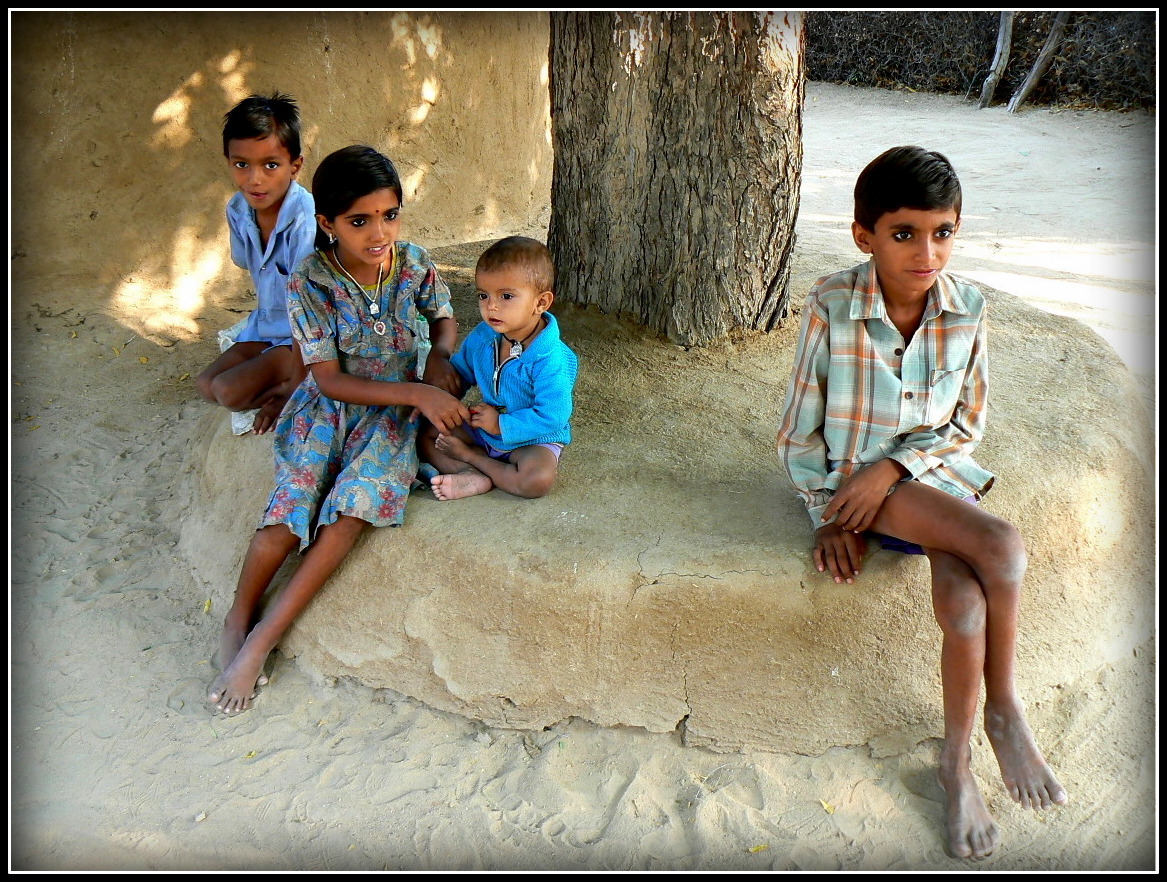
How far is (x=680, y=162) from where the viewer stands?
11.3 feet

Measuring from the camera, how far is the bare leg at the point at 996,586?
221 centimetres

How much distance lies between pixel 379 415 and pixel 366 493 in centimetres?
29

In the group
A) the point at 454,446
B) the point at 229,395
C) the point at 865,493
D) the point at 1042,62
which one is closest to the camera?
the point at 865,493

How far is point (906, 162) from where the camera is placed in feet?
7.29

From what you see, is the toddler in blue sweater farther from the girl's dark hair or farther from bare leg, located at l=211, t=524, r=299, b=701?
bare leg, located at l=211, t=524, r=299, b=701

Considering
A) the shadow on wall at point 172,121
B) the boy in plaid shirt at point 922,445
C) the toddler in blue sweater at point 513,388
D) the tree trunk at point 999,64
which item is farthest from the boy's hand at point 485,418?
the tree trunk at point 999,64

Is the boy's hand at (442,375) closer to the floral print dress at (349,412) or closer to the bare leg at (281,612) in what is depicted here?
the floral print dress at (349,412)

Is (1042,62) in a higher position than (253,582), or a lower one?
higher

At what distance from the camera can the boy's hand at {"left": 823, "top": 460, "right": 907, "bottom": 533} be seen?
2.35 m

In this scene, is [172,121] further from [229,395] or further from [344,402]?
[344,402]

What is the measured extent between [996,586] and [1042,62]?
30.9 ft

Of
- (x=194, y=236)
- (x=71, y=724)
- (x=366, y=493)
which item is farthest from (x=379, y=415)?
(x=194, y=236)

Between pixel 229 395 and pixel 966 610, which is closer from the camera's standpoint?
pixel 966 610

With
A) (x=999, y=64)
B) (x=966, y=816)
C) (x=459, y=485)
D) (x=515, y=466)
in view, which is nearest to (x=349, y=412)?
(x=459, y=485)
